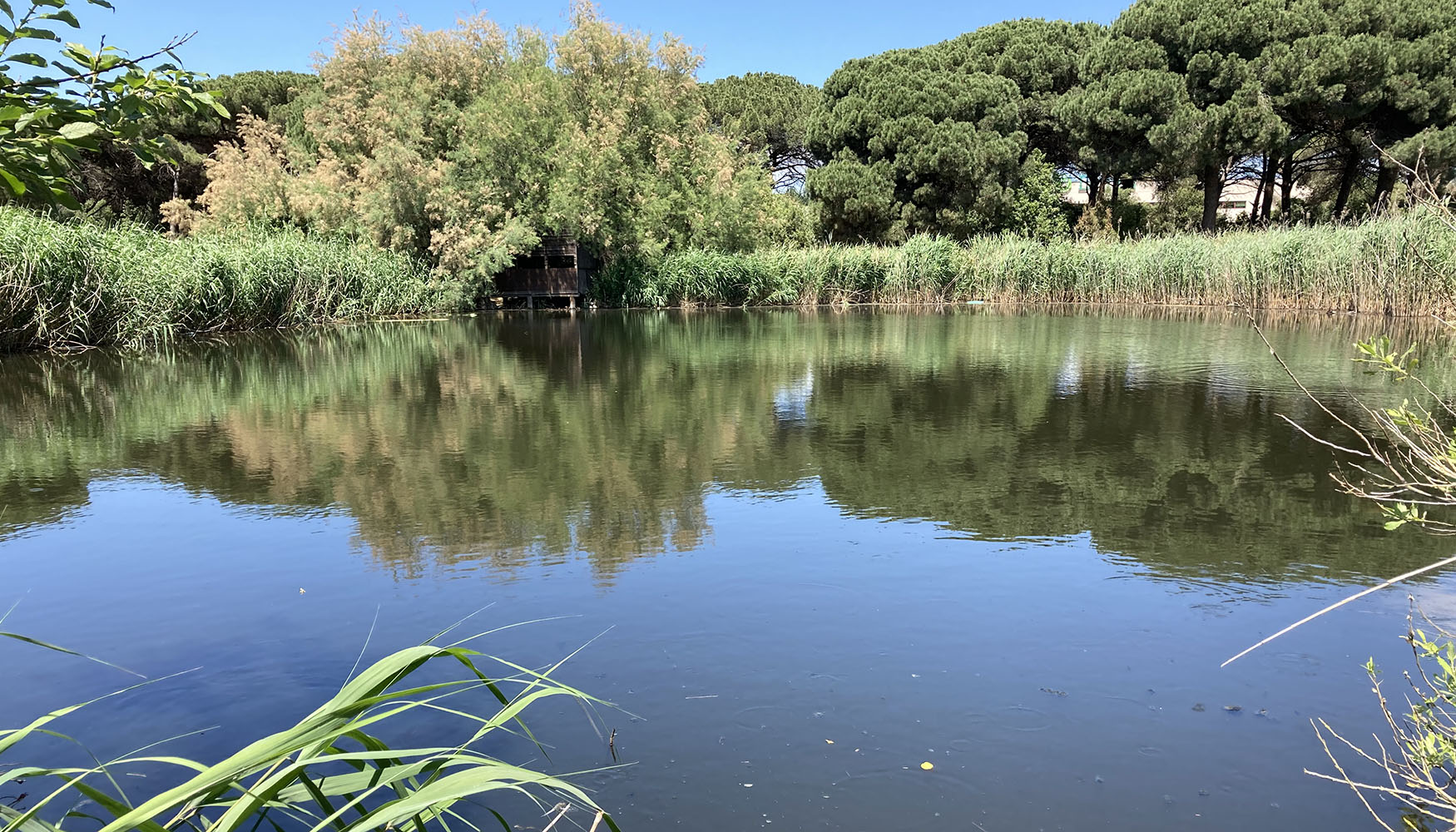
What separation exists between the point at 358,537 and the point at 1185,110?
1115 inches

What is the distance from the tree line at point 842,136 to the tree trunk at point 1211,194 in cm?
6

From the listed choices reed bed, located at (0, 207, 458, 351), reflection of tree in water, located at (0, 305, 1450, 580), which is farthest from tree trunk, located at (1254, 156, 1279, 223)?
reed bed, located at (0, 207, 458, 351)

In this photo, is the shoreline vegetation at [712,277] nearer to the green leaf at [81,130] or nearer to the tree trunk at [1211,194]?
the tree trunk at [1211,194]

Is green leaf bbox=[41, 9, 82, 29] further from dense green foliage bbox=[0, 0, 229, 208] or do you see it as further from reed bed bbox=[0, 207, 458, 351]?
reed bed bbox=[0, 207, 458, 351]

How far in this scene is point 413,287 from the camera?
20.7 m

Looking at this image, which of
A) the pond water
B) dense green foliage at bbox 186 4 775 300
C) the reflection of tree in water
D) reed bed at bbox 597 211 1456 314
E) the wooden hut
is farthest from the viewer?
the wooden hut

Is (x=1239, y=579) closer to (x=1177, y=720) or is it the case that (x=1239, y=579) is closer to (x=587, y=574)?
(x=1177, y=720)

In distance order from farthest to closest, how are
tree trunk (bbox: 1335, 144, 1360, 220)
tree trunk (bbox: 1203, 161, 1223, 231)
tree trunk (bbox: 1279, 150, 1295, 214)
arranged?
tree trunk (bbox: 1279, 150, 1295, 214) → tree trunk (bbox: 1203, 161, 1223, 231) → tree trunk (bbox: 1335, 144, 1360, 220)

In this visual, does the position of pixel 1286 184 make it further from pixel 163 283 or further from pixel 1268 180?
pixel 163 283

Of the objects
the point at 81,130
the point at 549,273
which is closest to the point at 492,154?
the point at 549,273

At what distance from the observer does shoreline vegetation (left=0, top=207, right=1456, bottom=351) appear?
1245 cm

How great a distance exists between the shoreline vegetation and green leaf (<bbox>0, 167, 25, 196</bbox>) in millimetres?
11692

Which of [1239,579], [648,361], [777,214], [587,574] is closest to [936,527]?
[1239,579]

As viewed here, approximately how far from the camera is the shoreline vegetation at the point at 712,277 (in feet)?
40.9
